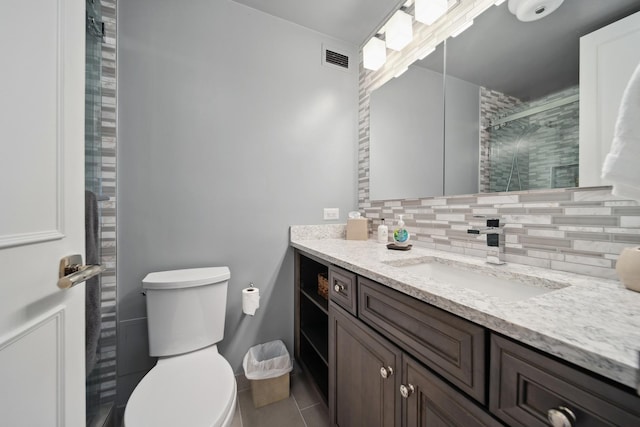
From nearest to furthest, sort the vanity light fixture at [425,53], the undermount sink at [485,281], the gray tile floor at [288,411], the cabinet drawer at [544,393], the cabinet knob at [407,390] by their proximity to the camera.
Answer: the cabinet drawer at [544,393]
the cabinet knob at [407,390]
the undermount sink at [485,281]
the gray tile floor at [288,411]
the vanity light fixture at [425,53]

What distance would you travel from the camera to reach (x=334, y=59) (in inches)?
72.2

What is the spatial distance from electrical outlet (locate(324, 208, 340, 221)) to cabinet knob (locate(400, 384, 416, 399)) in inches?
48.4

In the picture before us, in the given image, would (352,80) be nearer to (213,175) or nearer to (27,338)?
(213,175)

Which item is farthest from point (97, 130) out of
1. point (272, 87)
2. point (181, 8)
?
point (272, 87)

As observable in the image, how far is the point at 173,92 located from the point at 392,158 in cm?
145

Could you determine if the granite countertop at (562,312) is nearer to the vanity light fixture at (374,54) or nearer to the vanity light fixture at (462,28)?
the vanity light fixture at (462,28)

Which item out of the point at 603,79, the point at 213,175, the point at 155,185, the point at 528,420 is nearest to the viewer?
the point at 528,420

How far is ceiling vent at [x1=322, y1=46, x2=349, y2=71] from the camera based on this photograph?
70.5 inches

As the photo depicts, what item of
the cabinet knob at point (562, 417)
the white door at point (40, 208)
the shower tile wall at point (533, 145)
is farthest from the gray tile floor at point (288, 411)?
the shower tile wall at point (533, 145)

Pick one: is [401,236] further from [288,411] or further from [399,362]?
[288,411]

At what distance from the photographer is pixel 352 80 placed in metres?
1.92

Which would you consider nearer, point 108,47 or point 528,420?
point 528,420

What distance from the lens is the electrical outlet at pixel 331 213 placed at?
5.93ft

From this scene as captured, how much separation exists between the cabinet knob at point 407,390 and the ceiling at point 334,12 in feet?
6.60
